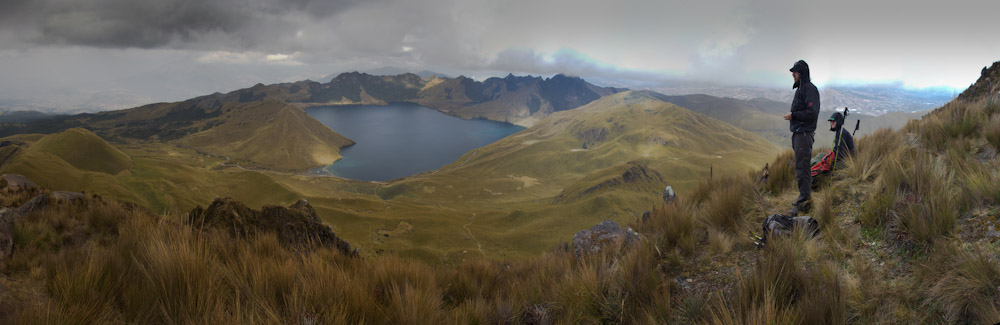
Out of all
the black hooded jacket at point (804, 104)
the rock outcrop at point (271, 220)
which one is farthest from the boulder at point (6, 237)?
the black hooded jacket at point (804, 104)

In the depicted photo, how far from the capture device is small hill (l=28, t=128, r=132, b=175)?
124375 mm

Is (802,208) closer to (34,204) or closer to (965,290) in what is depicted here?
(965,290)

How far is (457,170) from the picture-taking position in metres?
192

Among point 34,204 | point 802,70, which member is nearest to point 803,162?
point 802,70

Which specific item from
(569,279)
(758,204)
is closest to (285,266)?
(569,279)

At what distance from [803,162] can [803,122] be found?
107cm

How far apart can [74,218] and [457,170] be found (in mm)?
187313

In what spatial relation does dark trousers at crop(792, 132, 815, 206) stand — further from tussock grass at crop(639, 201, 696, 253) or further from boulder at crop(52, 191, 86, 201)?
boulder at crop(52, 191, 86, 201)

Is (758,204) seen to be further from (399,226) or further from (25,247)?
(399,226)

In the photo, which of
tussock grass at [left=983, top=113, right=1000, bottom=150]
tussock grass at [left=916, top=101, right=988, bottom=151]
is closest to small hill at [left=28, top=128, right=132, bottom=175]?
tussock grass at [left=916, top=101, right=988, bottom=151]

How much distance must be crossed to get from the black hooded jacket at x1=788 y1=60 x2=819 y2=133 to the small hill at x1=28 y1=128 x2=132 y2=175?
173 m

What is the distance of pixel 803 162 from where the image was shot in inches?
271

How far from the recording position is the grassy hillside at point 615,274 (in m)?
2.40

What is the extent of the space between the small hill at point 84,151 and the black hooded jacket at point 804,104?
172791 millimetres
